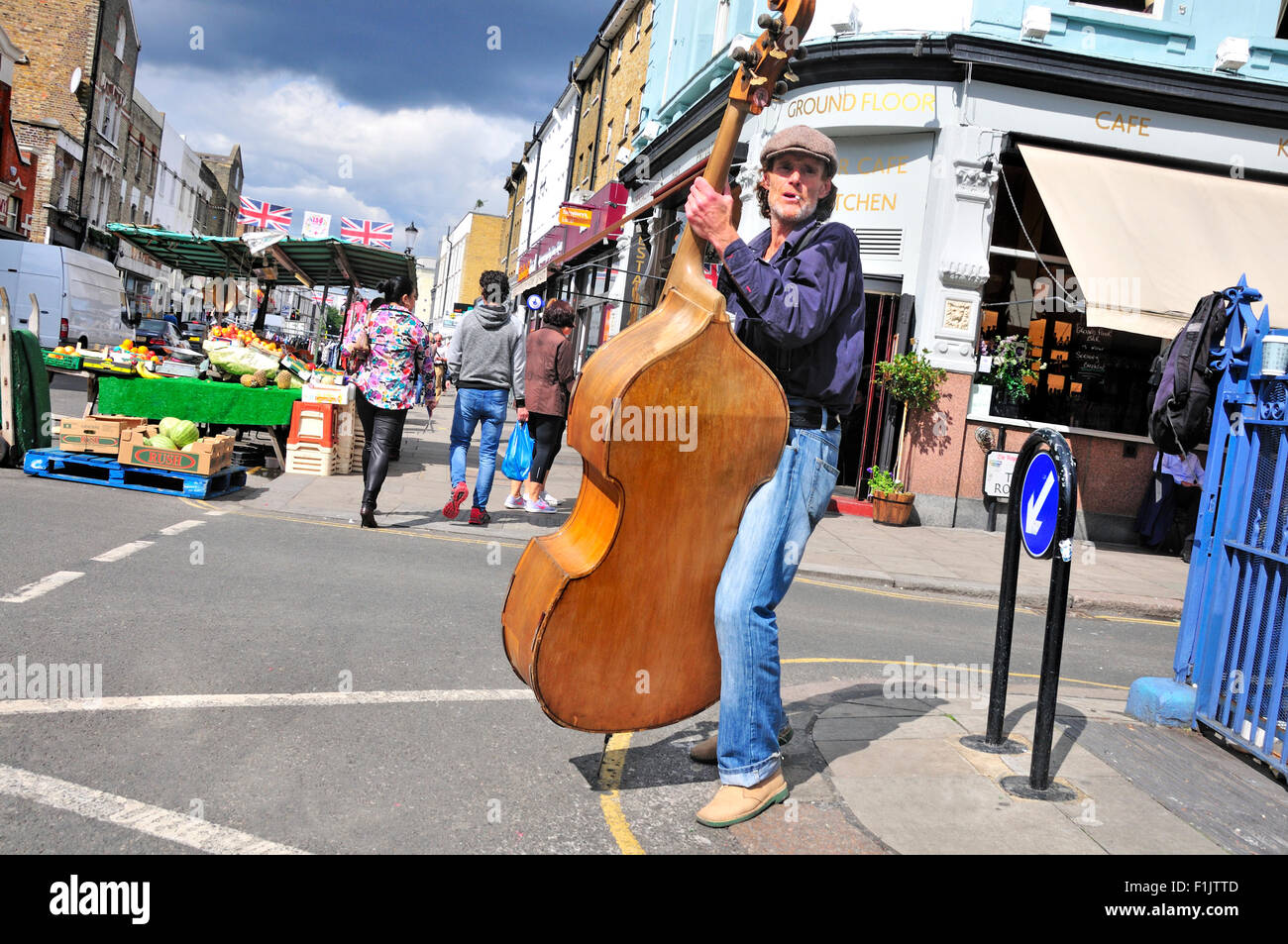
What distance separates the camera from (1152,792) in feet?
10.5

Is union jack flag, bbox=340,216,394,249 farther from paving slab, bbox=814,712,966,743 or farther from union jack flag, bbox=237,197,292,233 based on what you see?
paving slab, bbox=814,712,966,743

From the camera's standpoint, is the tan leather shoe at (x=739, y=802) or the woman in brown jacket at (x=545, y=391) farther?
the woman in brown jacket at (x=545, y=391)

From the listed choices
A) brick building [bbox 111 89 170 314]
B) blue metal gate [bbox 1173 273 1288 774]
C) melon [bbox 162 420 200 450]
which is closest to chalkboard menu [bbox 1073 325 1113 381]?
blue metal gate [bbox 1173 273 1288 774]

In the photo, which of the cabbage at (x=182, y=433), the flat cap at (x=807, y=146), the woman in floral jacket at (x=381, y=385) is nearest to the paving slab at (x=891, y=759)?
the flat cap at (x=807, y=146)

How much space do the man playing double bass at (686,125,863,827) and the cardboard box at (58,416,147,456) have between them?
7.13m

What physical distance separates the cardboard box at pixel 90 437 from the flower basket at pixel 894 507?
8.03m

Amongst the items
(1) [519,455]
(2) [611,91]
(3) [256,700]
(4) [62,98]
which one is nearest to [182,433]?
(1) [519,455]

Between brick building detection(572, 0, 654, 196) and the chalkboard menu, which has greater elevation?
brick building detection(572, 0, 654, 196)

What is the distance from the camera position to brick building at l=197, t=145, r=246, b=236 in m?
66.0

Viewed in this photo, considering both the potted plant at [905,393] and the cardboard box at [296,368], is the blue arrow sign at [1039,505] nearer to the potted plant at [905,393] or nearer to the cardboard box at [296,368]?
the potted plant at [905,393]

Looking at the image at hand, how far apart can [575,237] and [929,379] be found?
1554cm

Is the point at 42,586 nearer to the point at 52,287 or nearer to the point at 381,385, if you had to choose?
the point at 381,385

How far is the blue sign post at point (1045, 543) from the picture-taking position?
303 centimetres
